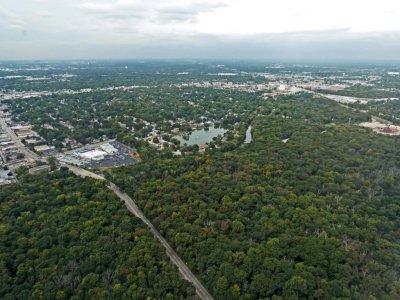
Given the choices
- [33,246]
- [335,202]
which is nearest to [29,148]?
[33,246]

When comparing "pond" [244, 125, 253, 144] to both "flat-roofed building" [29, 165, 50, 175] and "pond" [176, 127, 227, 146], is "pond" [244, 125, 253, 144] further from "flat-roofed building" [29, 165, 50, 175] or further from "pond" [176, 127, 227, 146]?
"flat-roofed building" [29, 165, 50, 175]

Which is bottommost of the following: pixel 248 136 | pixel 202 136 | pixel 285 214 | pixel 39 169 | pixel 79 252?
pixel 202 136

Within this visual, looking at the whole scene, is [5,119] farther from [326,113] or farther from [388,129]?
[388,129]

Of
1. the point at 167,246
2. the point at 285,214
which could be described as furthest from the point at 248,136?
the point at 167,246

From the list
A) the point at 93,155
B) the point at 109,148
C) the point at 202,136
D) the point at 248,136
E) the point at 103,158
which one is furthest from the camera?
the point at 202,136

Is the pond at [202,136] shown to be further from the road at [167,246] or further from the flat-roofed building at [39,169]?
the flat-roofed building at [39,169]

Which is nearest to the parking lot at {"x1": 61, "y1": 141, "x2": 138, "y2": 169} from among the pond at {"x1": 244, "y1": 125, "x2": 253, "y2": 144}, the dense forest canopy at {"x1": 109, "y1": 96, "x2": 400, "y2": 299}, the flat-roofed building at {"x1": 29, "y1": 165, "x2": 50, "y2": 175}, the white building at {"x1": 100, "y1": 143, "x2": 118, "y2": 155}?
the white building at {"x1": 100, "y1": 143, "x2": 118, "y2": 155}

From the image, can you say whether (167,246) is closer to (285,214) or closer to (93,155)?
(285,214)
